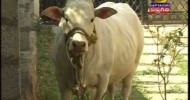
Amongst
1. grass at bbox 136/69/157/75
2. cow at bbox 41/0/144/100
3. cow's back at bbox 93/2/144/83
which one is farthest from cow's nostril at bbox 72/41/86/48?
grass at bbox 136/69/157/75

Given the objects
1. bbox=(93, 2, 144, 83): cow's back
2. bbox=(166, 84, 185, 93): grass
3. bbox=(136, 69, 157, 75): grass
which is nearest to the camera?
bbox=(93, 2, 144, 83): cow's back

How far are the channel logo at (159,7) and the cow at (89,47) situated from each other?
3.93 meters

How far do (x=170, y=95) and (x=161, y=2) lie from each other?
2909mm

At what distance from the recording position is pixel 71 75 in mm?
4359

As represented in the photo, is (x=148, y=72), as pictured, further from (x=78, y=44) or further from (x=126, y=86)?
(x=78, y=44)

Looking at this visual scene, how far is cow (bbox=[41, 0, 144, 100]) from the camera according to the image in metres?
4.02

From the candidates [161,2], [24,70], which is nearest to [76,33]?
[24,70]

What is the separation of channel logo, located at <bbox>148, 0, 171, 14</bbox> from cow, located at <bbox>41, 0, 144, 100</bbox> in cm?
393

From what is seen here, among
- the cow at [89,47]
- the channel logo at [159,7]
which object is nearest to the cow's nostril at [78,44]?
the cow at [89,47]

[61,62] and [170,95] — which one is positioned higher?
[61,62]

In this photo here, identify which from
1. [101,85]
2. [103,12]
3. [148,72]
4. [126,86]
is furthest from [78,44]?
[148,72]

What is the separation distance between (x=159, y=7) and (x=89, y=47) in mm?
5084

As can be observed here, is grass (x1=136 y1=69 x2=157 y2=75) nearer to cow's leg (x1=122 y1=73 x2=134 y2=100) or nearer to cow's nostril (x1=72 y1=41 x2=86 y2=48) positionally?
cow's leg (x1=122 y1=73 x2=134 y2=100)

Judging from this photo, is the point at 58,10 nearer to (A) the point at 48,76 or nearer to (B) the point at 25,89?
(B) the point at 25,89
